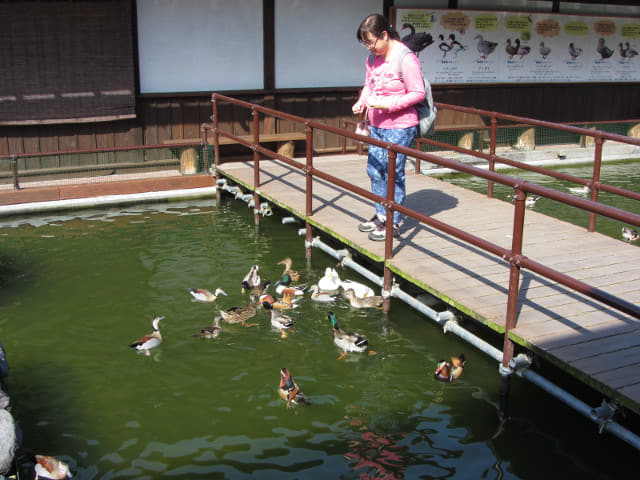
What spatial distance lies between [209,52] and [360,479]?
8.95m

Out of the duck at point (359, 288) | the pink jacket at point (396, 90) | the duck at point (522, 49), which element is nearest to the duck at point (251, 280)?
the duck at point (359, 288)

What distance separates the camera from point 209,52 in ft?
38.1

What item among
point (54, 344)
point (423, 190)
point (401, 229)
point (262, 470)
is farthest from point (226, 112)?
point (262, 470)

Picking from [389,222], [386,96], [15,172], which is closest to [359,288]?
[389,222]

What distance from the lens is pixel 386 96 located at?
6156 millimetres

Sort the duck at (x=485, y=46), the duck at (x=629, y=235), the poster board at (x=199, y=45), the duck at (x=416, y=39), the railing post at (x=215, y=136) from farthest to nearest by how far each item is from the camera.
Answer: the duck at (x=485, y=46)
the duck at (x=416, y=39)
the poster board at (x=199, y=45)
the railing post at (x=215, y=136)
the duck at (x=629, y=235)

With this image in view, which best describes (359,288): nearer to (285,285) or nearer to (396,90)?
(285,285)

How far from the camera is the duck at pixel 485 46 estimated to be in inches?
547

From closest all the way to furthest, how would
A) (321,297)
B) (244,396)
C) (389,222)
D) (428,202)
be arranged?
(244,396) < (389,222) < (321,297) < (428,202)

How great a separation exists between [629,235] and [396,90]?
4.29 metres

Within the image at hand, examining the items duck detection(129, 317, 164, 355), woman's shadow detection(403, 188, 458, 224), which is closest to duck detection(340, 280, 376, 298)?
woman's shadow detection(403, 188, 458, 224)

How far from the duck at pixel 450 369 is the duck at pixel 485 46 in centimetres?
993

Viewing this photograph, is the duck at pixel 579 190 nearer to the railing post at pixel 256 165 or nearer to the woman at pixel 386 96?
the railing post at pixel 256 165

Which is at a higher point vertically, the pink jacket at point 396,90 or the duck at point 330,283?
the pink jacket at point 396,90
